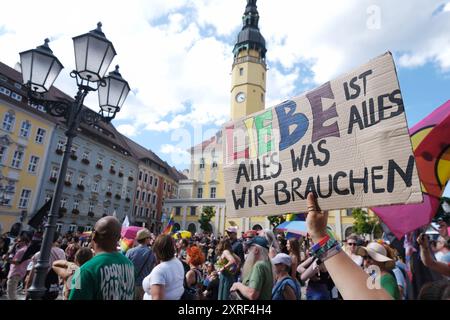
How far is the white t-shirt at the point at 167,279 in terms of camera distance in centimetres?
314

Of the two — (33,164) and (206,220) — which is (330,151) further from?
(206,220)

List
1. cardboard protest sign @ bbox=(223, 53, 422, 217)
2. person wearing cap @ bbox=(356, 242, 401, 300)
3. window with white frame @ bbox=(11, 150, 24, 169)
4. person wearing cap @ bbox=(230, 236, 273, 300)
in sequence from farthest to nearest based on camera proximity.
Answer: window with white frame @ bbox=(11, 150, 24, 169) < person wearing cap @ bbox=(230, 236, 273, 300) < person wearing cap @ bbox=(356, 242, 401, 300) < cardboard protest sign @ bbox=(223, 53, 422, 217)

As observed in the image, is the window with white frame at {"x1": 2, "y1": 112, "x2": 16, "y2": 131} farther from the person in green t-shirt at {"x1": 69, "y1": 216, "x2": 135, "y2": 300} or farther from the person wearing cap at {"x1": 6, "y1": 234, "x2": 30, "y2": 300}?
the person in green t-shirt at {"x1": 69, "y1": 216, "x2": 135, "y2": 300}

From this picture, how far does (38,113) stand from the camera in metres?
28.1

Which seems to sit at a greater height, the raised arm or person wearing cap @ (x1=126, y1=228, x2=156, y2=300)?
the raised arm

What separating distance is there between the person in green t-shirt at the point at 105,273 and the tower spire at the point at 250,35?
166ft

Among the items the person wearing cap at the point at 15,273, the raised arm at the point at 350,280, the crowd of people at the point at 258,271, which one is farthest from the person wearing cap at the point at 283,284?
the person wearing cap at the point at 15,273

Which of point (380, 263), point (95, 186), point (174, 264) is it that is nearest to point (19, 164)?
point (95, 186)

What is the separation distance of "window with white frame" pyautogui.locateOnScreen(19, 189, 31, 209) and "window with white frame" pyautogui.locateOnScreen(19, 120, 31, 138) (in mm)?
5128

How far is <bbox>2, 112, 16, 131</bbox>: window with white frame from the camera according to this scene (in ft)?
83.1

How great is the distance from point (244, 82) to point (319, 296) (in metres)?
47.0

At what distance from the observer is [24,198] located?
87.8ft

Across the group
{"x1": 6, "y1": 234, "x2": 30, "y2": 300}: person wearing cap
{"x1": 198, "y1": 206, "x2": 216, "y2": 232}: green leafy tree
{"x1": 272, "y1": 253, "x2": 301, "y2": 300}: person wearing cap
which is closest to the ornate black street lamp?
{"x1": 272, "y1": 253, "x2": 301, "y2": 300}: person wearing cap

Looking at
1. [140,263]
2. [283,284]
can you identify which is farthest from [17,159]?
[283,284]
